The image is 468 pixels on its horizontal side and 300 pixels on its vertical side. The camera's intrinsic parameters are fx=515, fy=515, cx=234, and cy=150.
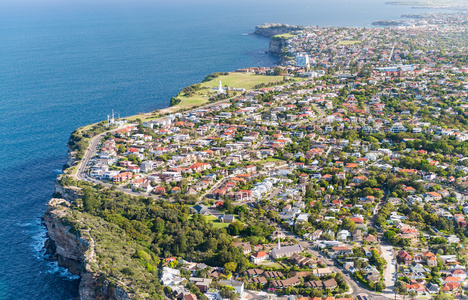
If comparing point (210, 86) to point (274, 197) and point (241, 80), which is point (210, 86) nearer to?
point (241, 80)

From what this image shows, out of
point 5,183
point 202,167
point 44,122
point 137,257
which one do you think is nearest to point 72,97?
point 44,122

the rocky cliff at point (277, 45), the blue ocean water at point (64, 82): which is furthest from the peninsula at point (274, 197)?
the rocky cliff at point (277, 45)

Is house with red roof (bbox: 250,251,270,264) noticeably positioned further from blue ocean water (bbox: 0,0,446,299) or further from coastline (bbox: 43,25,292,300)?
blue ocean water (bbox: 0,0,446,299)

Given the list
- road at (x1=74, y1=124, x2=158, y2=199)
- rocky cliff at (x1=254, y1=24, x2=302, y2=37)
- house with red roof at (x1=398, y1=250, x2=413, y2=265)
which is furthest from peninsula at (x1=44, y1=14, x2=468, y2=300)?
rocky cliff at (x1=254, y1=24, x2=302, y2=37)

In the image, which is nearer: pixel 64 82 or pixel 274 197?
pixel 274 197

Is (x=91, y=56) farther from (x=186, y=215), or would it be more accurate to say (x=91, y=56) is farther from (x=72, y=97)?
(x=186, y=215)

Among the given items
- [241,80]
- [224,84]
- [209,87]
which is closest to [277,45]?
[241,80]
